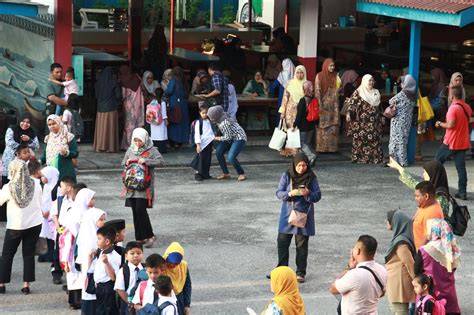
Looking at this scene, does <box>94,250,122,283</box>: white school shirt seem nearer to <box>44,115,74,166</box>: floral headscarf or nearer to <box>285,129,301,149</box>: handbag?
<box>44,115,74,166</box>: floral headscarf

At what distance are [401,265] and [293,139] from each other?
29.5 feet

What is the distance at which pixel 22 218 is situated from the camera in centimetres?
1323

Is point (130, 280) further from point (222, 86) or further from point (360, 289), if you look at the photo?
point (222, 86)

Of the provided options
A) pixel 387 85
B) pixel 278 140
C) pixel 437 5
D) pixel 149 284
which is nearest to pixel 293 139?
pixel 278 140

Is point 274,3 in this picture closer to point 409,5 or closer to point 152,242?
point 409,5

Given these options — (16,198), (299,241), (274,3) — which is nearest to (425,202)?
(299,241)

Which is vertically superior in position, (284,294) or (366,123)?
(366,123)

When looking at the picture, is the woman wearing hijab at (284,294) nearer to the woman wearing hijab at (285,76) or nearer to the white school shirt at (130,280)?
the white school shirt at (130,280)

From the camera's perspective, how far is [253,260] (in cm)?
1492

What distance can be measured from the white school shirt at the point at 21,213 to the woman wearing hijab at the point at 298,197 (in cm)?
260

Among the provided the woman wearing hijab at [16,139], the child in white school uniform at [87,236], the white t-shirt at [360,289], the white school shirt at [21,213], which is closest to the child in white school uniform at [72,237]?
the child in white school uniform at [87,236]

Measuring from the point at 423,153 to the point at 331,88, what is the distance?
2114 mm

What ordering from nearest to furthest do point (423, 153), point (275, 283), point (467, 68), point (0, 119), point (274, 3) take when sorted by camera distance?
1. point (275, 283)
2. point (0, 119)
3. point (423, 153)
4. point (467, 68)
5. point (274, 3)

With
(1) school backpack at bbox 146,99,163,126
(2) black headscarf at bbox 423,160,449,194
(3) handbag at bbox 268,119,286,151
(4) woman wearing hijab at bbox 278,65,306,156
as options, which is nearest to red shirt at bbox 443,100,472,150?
(3) handbag at bbox 268,119,286,151
